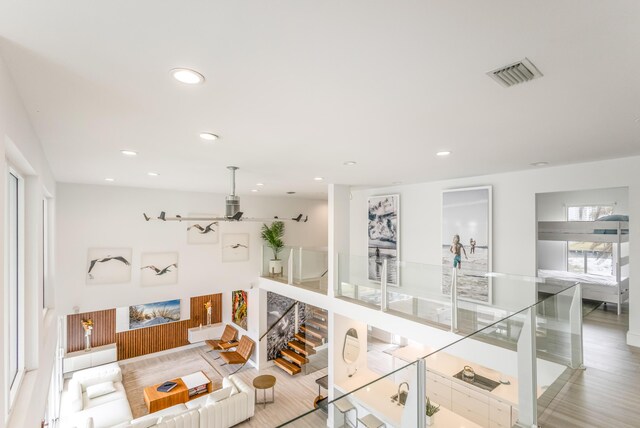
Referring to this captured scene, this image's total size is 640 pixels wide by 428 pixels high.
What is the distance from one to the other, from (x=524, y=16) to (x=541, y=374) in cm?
273

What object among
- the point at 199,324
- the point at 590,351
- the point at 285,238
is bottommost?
the point at 199,324

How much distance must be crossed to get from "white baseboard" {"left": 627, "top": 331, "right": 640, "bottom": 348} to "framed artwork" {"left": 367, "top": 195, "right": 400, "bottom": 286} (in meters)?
3.59

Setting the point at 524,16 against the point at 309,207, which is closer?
the point at 524,16

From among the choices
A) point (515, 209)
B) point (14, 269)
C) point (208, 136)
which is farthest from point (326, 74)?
point (515, 209)

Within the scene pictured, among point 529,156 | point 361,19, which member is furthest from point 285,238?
point 361,19

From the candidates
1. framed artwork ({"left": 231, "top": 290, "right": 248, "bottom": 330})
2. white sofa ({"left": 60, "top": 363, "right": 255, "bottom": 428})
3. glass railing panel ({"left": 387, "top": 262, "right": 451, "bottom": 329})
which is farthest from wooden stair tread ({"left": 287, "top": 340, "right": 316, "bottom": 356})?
glass railing panel ({"left": 387, "top": 262, "right": 451, "bottom": 329})

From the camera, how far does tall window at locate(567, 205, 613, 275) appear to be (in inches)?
270

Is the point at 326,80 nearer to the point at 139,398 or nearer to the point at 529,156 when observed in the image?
the point at 529,156

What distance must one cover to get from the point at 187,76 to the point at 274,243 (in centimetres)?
713

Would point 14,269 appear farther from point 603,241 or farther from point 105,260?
point 603,241

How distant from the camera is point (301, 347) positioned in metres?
9.39

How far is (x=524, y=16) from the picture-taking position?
4.08 feet

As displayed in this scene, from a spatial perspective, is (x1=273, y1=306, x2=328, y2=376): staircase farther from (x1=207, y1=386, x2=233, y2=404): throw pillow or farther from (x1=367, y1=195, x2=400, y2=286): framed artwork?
(x1=367, y1=195, x2=400, y2=286): framed artwork

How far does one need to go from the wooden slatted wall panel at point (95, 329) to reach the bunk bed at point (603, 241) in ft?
36.2
